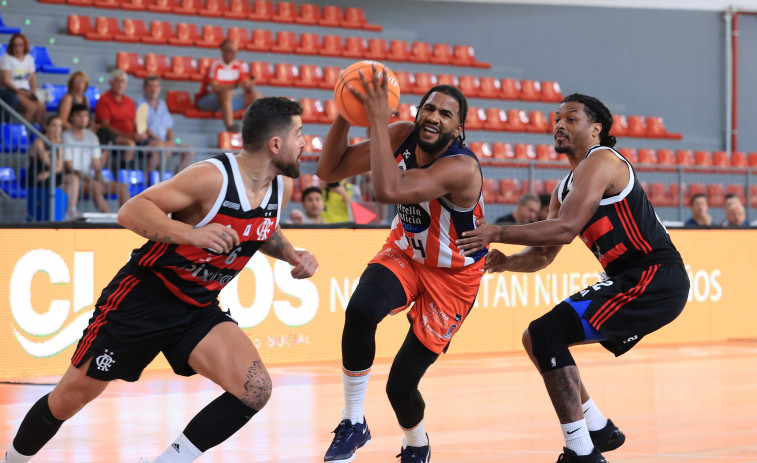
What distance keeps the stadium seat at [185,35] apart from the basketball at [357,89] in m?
13.2

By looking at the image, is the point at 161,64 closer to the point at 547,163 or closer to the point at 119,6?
the point at 119,6

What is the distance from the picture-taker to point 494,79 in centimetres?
2158

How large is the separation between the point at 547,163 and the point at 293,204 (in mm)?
3519

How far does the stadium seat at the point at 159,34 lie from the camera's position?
17922 mm

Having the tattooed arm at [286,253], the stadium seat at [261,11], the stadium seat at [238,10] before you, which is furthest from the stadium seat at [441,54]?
the tattooed arm at [286,253]

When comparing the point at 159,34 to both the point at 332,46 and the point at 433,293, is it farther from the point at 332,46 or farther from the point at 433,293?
the point at 433,293

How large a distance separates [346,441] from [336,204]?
7.13 metres

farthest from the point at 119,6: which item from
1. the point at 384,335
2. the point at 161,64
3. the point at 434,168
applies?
the point at 434,168

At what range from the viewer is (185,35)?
18.4 meters

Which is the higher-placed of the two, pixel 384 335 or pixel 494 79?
pixel 494 79

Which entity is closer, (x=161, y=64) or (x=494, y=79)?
(x=161, y=64)

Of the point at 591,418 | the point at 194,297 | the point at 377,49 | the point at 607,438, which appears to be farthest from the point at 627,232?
the point at 377,49

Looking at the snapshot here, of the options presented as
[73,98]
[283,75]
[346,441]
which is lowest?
[346,441]

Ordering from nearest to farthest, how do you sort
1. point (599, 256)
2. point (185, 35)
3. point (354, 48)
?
point (599, 256) < point (185, 35) < point (354, 48)
